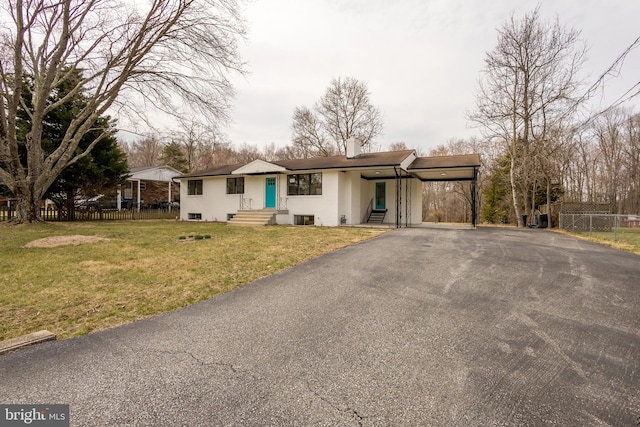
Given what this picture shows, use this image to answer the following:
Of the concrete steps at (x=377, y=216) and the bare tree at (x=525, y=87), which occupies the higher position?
the bare tree at (x=525, y=87)

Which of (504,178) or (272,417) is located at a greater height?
(504,178)

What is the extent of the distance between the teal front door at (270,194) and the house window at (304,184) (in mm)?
1020

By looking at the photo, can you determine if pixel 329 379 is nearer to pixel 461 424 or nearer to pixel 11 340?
pixel 461 424

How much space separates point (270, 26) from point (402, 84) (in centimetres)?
764

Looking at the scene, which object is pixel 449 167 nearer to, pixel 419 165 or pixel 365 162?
pixel 419 165

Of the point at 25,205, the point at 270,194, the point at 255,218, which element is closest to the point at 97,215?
the point at 25,205

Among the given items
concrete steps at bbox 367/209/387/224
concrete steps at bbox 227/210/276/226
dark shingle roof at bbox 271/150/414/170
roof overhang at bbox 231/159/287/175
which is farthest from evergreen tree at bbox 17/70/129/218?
concrete steps at bbox 367/209/387/224

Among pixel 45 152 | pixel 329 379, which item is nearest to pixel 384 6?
pixel 329 379

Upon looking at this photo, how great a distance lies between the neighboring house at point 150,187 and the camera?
26938 millimetres

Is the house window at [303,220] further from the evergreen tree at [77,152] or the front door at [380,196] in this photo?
the evergreen tree at [77,152]

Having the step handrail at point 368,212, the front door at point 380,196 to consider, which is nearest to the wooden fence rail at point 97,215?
the step handrail at point 368,212

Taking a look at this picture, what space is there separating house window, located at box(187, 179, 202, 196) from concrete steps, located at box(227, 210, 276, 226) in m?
5.20

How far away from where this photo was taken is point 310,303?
431 cm

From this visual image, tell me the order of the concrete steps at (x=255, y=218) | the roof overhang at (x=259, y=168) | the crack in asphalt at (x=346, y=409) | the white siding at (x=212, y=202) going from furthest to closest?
1. the white siding at (x=212, y=202)
2. the roof overhang at (x=259, y=168)
3. the concrete steps at (x=255, y=218)
4. the crack in asphalt at (x=346, y=409)
